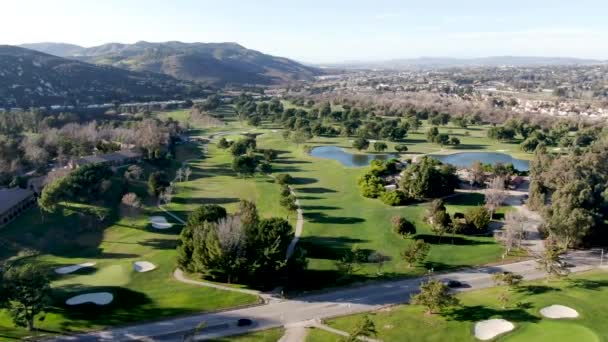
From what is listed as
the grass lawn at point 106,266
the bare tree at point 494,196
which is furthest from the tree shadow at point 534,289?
the grass lawn at point 106,266

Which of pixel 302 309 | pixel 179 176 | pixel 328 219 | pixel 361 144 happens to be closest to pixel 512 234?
pixel 328 219

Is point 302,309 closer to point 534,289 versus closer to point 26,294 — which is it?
point 26,294

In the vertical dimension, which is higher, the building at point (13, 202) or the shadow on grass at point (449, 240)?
the building at point (13, 202)

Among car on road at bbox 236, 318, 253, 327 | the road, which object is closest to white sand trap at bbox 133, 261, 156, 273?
the road

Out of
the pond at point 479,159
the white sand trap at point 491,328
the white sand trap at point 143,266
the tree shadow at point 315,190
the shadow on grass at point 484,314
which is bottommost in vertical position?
the white sand trap at point 491,328

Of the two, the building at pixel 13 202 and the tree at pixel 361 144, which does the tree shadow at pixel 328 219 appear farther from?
the tree at pixel 361 144

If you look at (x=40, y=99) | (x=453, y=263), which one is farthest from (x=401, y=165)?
(x=40, y=99)

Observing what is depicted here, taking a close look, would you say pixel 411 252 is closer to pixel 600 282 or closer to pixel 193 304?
pixel 600 282

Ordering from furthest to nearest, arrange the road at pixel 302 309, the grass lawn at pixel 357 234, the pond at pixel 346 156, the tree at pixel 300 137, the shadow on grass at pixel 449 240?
1. the tree at pixel 300 137
2. the pond at pixel 346 156
3. the shadow on grass at pixel 449 240
4. the grass lawn at pixel 357 234
5. the road at pixel 302 309
